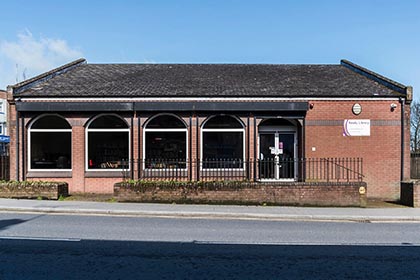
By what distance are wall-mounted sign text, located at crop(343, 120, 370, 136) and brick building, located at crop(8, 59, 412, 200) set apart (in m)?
0.04

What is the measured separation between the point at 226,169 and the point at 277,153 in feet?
8.20

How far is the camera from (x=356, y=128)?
56.4 feet

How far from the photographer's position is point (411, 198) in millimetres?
14531

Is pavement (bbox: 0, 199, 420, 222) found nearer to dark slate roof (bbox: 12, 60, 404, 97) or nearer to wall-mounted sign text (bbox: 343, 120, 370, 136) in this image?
wall-mounted sign text (bbox: 343, 120, 370, 136)

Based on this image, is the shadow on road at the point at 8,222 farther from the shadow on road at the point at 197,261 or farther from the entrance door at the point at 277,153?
the entrance door at the point at 277,153

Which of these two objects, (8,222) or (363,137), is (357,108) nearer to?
(363,137)

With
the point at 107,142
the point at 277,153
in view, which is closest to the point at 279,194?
the point at 277,153

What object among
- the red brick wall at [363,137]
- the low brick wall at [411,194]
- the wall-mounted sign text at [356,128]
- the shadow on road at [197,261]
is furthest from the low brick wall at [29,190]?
the low brick wall at [411,194]

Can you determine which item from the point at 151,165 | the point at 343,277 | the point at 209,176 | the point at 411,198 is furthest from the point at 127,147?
the point at 343,277

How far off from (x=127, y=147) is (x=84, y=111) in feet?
7.44

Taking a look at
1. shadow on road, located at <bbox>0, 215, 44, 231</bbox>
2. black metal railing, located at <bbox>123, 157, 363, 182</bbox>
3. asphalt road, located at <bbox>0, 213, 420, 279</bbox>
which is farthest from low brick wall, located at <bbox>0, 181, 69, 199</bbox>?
asphalt road, located at <bbox>0, 213, 420, 279</bbox>

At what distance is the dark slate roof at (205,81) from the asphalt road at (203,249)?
24.7 ft

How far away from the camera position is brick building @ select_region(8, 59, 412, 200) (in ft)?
55.8

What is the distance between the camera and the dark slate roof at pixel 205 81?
56.5ft
